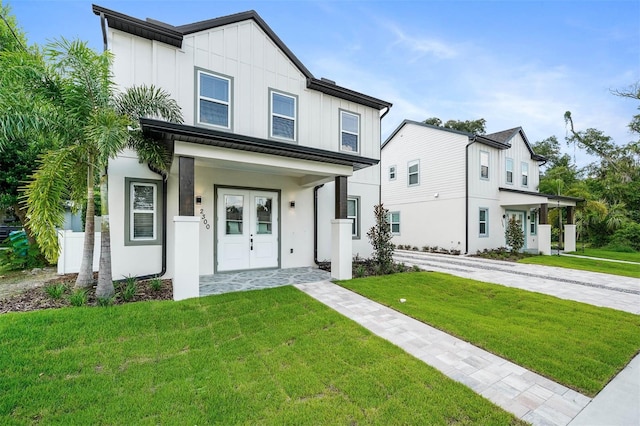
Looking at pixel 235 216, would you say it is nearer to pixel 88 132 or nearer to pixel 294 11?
pixel 88 132

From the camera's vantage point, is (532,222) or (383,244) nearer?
(383,244)

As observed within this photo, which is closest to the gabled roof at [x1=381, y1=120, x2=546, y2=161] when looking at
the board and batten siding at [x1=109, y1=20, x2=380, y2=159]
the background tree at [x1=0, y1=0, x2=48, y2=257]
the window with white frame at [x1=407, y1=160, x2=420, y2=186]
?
the window with white frame at [x1=407, y1=160, x2=420, y2=186]

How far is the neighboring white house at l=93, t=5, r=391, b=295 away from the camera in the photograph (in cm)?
602

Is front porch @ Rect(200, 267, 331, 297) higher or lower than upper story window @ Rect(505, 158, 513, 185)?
lower

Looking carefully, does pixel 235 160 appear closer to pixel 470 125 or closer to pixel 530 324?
pixel 530 324

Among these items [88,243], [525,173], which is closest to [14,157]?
[88,243]

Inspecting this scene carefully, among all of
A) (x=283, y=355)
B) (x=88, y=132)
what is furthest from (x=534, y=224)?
(x=88, y=132)

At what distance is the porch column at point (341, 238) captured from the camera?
738cm

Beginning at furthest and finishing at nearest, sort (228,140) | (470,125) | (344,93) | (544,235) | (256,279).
A: (470,125), (544,235), (344,93), (256,279), (228,140)

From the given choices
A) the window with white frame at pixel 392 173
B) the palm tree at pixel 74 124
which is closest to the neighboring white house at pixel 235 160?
the palm tree at pixel 74 124

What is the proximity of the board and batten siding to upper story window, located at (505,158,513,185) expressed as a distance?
10242 mm

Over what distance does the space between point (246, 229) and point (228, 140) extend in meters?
3.40

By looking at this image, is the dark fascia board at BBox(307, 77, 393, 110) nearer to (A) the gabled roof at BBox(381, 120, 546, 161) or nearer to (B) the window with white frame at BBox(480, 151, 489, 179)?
(A) the gabled roof at BBox(381, 120, 546, 161)

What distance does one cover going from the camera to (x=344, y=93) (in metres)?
9.67
